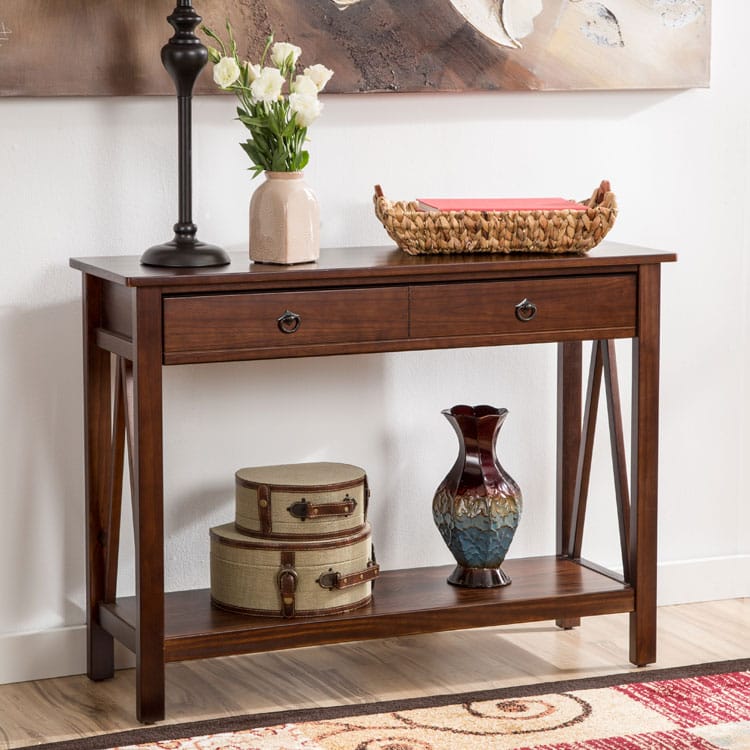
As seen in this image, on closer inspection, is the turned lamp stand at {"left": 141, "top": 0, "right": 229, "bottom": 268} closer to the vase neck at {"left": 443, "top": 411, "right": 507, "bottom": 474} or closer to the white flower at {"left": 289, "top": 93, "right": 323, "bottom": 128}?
the white flower at {"left": 289, "top": 93, "right": 323, "bottom": 128}

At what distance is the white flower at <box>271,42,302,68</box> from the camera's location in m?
2.58

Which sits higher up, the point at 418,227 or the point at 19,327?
the point at 418,227

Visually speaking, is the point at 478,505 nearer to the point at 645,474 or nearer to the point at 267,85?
the point at 645,474

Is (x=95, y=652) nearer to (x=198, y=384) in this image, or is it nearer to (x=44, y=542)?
(x=44, y=542)

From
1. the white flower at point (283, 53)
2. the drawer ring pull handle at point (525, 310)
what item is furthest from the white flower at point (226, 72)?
the drawer ring pull handle at point (525, 310)

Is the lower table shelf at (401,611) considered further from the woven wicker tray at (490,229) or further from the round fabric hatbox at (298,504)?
the woven wicker tray at (490,229)

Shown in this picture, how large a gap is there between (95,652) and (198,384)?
58 centimetres

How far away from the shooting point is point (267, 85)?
250cm

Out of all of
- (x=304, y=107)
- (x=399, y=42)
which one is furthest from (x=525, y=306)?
(x=399, y=42)

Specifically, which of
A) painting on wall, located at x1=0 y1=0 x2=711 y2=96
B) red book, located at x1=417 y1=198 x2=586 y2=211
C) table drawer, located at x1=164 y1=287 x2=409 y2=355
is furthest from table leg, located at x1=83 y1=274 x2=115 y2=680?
red book, located at x1=417 y1=198 x2=586 y2=211

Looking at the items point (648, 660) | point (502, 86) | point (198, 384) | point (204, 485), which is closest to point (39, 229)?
point (198, 384)

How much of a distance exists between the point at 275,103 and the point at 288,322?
42 centimetres

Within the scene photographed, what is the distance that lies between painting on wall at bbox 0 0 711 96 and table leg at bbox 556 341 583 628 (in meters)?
0.61

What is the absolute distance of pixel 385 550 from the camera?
120 inches
